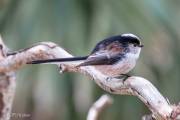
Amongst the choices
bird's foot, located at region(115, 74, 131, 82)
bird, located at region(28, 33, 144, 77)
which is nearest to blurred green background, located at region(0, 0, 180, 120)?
bird, located at region(28, 33, 144, 77)

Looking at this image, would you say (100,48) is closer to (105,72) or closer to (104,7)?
(105,72)

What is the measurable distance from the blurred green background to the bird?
2.14m

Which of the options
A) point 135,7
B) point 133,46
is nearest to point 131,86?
point 133,46

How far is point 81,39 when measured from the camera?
504 cm

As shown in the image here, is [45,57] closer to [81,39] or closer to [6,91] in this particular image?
[6,91]

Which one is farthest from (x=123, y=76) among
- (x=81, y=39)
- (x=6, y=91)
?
(x=81, y=39)

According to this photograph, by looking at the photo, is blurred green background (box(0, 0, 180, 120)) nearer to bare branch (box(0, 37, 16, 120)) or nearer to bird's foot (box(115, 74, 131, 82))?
bare branch (box(0, 37, 16, 120))

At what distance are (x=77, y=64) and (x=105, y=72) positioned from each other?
0.36 ft

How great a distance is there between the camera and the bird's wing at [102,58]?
97.4 inches

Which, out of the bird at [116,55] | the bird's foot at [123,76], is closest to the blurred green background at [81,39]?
the bird at [116,55]

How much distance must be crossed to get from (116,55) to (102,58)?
3.2 inches

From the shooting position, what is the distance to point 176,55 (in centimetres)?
550

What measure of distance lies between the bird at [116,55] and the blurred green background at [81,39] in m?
2.14

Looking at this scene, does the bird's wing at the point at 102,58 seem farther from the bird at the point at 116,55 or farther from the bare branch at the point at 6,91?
the bare branch at the point at 6,91
